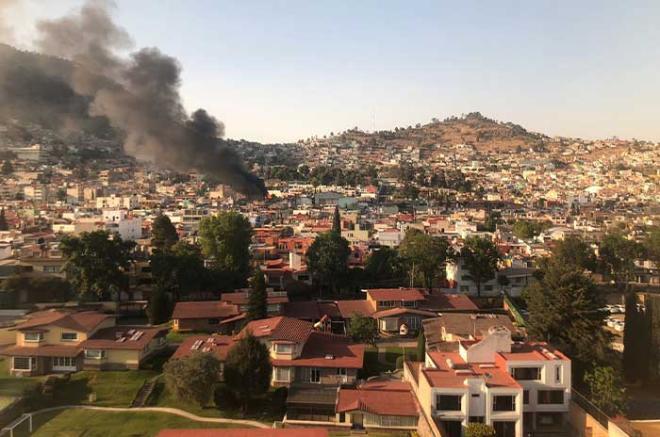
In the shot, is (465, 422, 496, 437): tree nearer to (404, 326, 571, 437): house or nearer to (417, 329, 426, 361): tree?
Result: (404, 326, 571, 437): house

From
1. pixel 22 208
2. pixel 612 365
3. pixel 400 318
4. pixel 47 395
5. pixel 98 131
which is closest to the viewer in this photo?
pixel 47 395

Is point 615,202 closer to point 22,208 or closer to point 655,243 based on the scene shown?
point 655,243

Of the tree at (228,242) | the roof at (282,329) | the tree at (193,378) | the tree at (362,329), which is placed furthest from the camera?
the tree at (228,242)

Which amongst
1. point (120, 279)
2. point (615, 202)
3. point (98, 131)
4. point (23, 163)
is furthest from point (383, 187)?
point (120, 279)

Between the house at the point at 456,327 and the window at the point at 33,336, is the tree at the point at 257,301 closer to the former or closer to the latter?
the house at the point at 456,327

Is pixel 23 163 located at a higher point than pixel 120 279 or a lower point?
higher

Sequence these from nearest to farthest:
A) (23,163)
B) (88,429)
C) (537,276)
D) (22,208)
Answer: (88,429), (537,276), (22,208), (23,163)

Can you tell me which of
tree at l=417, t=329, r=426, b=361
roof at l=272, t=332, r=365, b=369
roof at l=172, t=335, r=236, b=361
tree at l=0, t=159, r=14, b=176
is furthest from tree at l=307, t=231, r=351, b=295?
tree at l=0, t=159, r=14, b=176

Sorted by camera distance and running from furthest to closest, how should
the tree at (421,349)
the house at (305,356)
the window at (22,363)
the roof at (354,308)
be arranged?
the roof at (354,308), the tree at (421,349), the window at (22,363), the house at (305,356)

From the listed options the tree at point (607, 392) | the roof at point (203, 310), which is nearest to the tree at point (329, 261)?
the roof at point (203, 310)
